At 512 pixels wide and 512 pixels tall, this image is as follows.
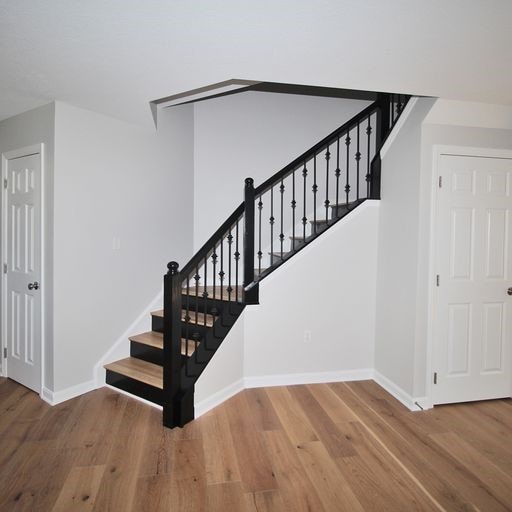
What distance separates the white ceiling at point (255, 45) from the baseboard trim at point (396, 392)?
7.94 ft

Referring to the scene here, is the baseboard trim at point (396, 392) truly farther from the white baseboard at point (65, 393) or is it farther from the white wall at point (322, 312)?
the white baseboard at point (65, 393)

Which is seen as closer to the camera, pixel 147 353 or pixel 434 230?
pixel 434 230

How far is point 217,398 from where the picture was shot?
9.58 ft

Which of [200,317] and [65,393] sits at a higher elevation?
[200,317]

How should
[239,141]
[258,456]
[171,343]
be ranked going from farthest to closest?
[239,141] → [171,343] → [258,456]

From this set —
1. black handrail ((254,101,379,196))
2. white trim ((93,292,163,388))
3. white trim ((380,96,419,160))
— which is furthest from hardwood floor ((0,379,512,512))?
white trim ((380,96,419,160))

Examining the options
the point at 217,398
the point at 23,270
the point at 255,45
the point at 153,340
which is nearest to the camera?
the point at 255,45

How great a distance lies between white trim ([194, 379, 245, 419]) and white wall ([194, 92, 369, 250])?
5.73 feet

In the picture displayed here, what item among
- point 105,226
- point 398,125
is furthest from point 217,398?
point 398,125

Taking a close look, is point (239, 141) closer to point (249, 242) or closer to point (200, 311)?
point (249, 242)

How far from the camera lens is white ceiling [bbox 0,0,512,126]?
62.8 inches

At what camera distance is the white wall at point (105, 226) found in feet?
9.64

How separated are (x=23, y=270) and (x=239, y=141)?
2675 mm

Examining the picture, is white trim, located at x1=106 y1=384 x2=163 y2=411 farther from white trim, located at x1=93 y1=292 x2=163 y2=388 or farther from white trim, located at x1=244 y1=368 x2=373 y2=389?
white trim, located at x1=244 y1=368 x2=373 y2=389
